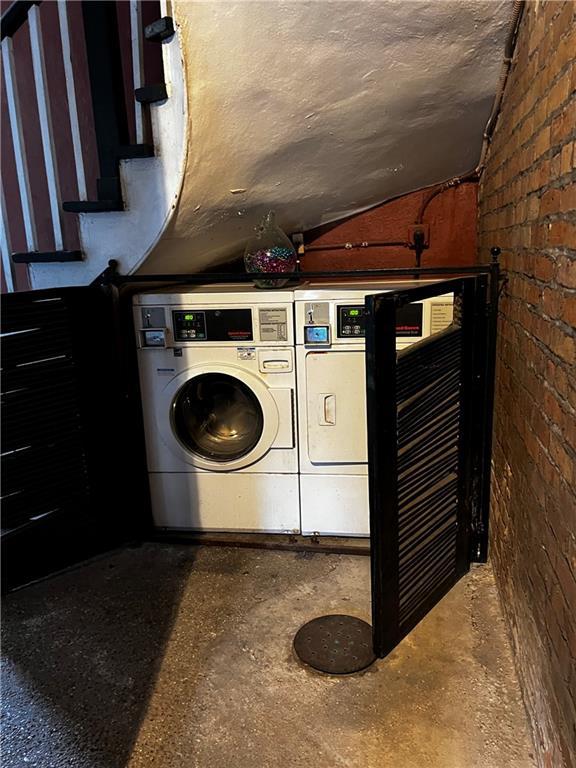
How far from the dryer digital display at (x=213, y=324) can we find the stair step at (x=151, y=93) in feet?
2.77

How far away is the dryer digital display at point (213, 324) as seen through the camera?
7.95 ft

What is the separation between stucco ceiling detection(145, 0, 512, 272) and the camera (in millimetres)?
1718

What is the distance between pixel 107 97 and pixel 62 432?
1415 mm

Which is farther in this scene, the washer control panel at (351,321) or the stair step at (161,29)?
the washer control panel at (351,321)

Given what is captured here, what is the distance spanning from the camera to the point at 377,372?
5.17 feet

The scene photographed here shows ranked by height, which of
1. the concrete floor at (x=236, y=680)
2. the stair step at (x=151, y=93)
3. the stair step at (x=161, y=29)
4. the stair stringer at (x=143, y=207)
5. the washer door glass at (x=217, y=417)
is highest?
the stair step at (x=161, y=29)

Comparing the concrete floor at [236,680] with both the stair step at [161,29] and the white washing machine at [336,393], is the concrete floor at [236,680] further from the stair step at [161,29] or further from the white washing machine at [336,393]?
the stair step at [161,29]

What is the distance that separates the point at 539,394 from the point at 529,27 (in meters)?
1.11

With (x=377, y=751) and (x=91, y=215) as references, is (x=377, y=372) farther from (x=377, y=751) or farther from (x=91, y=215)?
(x=91, y=215)

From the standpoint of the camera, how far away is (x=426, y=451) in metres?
1.90

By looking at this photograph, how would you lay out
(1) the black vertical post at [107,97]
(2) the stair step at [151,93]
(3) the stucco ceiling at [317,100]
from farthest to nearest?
(1) the black vertical post at [107,97] → (2) the stair step at [151,93] → (3) the stucco ceiling at [317,100]

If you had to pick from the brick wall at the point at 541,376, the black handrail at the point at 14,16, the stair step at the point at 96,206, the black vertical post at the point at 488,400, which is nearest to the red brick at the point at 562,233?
the brick wall at the point at 541,376

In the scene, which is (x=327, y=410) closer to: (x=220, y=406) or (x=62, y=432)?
(x=220, y=406)

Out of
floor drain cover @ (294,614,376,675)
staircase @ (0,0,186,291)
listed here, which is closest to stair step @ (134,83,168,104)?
staircase @ (0,0,186,291)
